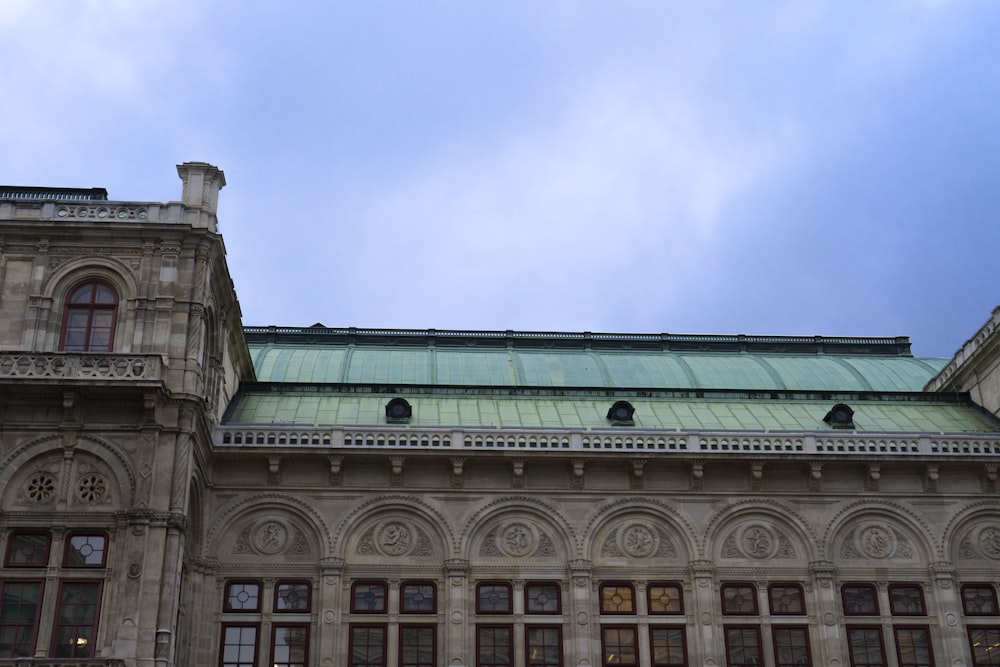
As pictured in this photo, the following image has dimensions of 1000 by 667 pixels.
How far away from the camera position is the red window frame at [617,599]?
128 ft

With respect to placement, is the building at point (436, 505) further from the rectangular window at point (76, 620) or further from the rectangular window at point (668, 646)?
the rectangular window at point (76, 620)

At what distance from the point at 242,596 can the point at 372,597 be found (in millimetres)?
4248

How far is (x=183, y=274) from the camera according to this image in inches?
1510

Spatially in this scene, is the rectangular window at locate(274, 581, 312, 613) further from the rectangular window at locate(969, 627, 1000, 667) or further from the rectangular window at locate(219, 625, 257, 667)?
the rectangular window at locate(969, 627, 1000, 667)

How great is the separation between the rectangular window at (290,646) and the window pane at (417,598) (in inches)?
130

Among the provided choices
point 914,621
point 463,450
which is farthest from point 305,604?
point 914,621

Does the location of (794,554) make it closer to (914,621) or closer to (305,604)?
(914,621)

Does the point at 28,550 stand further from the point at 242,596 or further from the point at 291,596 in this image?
the point at 291,596

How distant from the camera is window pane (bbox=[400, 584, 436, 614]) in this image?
127 ft

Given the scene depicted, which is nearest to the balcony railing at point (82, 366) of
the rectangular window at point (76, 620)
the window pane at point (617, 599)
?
the rectangular window at point (76, 620)

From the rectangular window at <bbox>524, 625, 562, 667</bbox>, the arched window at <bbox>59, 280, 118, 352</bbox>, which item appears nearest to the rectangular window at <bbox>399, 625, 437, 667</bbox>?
the rectangular window at <bbox>524, 625, 562, 667</bbox>

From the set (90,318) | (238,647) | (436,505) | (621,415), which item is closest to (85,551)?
(238,647)

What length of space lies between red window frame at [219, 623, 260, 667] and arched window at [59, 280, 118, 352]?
982cm

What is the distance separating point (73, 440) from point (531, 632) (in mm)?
15664
